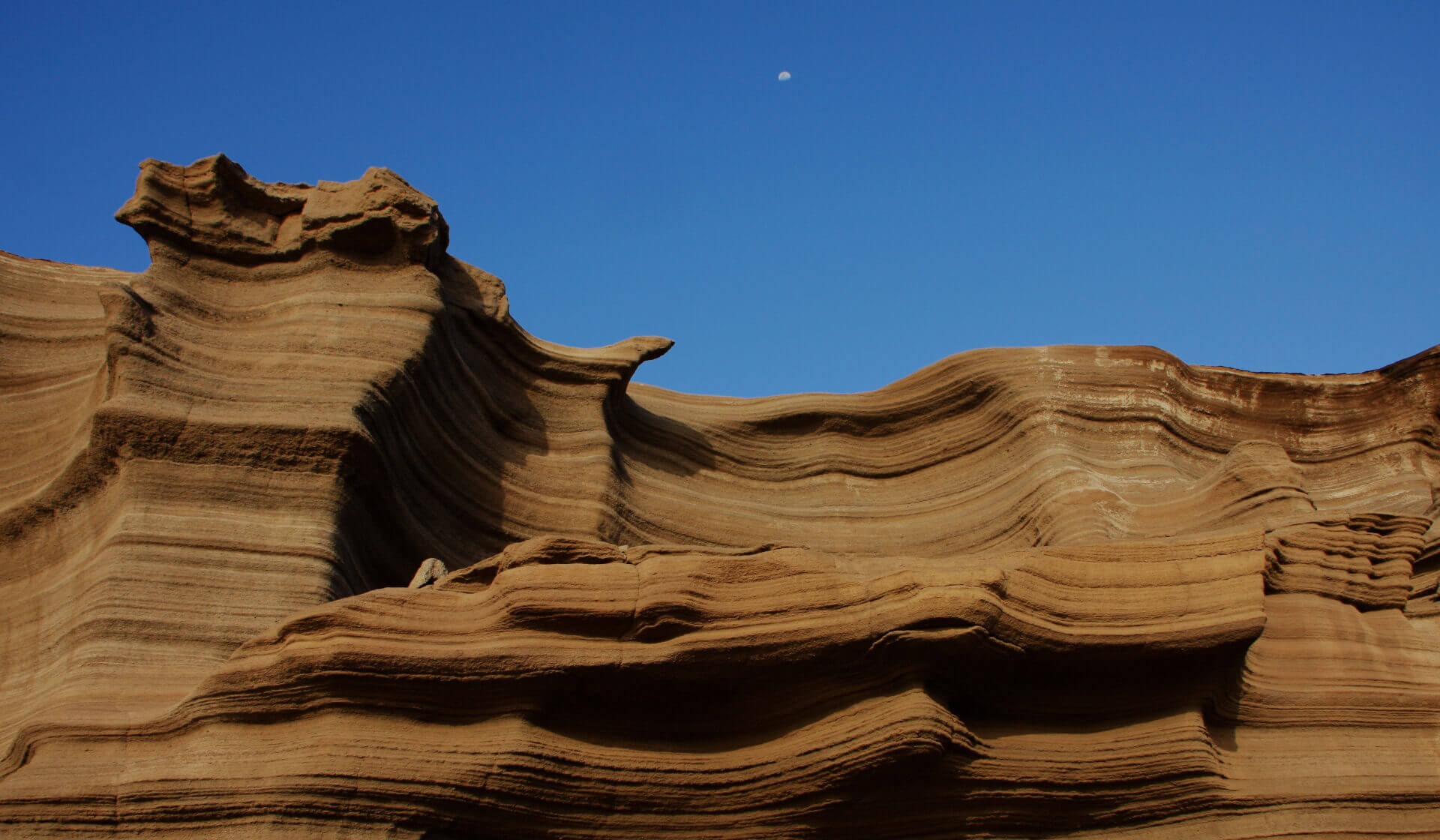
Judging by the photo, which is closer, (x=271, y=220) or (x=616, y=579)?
(x=616, y=579)

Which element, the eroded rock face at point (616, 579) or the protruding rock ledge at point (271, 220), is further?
the protruding rock ledge at point (271, 220)

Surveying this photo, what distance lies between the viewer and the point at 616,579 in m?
5.80

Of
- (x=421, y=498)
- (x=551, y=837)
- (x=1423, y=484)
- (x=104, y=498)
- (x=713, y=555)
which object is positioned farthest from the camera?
(x=1423, y=484)

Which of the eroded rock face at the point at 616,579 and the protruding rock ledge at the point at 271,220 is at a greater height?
the protruding rock ledge at the point at 271,220

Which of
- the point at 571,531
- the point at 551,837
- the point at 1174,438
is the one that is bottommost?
the point at 551,837

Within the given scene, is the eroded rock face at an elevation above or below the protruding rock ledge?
below

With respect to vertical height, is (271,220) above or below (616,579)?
above

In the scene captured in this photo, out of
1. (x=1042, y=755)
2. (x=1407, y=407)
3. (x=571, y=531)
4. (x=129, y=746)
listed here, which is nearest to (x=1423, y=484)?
(x=1407, y=407)

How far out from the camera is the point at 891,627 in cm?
569

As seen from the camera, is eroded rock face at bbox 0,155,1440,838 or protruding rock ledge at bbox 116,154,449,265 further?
protruding rock ledge at bbox 116,154,449,265

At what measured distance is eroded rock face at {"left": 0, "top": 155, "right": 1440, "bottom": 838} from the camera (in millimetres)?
5590

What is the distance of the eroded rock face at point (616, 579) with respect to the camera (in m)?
5.59

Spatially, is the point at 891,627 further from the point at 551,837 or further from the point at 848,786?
the point at 551,837

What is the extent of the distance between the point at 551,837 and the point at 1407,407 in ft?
25.3
